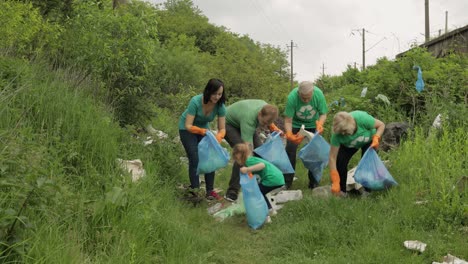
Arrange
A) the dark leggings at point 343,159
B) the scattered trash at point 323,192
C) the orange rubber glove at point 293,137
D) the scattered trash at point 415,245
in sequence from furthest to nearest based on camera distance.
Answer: the orange rubber glove at point 293,137, the dark leggings at point 343,159, the scattered trash at point 323,192, the scattered trash at point 415,245

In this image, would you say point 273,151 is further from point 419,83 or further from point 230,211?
point 419,83

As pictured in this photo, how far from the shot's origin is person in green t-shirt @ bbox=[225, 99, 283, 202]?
15.3 ft

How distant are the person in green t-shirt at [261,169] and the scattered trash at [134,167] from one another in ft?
3.19

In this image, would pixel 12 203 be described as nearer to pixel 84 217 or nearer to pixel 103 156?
pixel 84 217

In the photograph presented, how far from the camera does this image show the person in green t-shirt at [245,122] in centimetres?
466

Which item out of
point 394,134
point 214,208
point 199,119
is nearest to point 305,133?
point 199,119

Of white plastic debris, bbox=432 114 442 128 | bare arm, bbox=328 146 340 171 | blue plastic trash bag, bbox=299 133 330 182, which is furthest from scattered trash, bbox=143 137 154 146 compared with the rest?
white plastic debris, bbox=432 114 442 128

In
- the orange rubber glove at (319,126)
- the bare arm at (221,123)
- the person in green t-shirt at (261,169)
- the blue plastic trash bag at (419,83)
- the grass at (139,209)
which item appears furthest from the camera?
the blue plastic trash bag at (419,83)

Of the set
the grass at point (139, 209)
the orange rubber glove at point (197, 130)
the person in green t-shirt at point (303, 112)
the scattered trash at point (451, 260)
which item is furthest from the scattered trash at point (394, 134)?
the scattered trash at point (451, 260)

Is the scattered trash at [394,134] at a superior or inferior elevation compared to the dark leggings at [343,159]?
superior

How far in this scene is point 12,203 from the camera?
2459 mm

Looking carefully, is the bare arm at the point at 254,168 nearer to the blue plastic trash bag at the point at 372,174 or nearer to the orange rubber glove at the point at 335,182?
the orange rubber glove at the point at 335,182

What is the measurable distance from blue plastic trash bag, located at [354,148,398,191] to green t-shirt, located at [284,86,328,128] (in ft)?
3.46

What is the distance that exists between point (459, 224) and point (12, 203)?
3.35m
